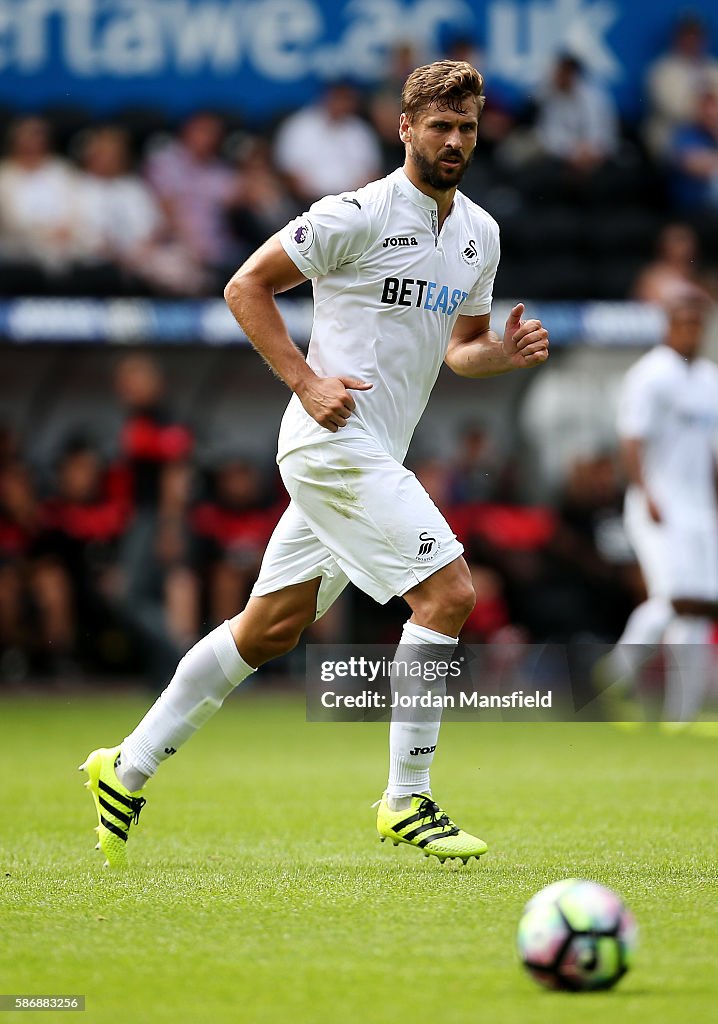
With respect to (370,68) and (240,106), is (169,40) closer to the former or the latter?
(240,106)

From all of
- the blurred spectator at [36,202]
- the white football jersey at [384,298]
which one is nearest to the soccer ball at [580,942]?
the white football jersey at [384,298]

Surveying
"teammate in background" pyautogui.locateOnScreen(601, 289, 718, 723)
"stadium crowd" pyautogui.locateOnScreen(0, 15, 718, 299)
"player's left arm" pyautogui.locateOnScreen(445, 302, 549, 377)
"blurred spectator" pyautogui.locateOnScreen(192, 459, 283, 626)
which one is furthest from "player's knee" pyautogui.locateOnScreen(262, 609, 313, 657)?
"stadium crowd" pyautogui.locateOnScreen(0, 15, 718, 299)

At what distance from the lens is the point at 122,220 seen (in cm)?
1590

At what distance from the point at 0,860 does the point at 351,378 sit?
2105mm

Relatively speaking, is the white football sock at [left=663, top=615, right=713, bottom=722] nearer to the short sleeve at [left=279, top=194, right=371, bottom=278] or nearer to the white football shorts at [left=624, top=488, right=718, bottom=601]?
the white football shorts at [left=624, top=488, right=718, bottom=601]

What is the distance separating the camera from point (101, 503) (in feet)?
47.6

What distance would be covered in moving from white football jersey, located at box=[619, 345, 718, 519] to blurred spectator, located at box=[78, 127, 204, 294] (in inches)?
191

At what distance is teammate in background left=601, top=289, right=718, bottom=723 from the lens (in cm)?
1156

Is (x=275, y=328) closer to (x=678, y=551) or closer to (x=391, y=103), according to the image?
(x=678, y=551)

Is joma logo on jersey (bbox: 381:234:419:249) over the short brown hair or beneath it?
beneath

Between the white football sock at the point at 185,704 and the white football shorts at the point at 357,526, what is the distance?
0.27m

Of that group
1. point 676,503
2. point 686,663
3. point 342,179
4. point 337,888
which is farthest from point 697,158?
point 337,888

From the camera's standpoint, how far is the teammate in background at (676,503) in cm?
1156

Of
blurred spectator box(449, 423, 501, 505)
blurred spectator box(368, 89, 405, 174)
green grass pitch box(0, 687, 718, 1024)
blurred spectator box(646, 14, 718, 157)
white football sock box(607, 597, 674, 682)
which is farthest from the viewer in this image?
blurred spectator box(646, 14, 718, 157)
